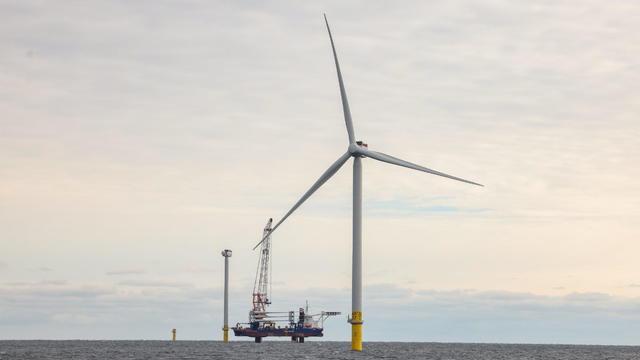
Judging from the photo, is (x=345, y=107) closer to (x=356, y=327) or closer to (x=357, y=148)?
(x=357, y=148)

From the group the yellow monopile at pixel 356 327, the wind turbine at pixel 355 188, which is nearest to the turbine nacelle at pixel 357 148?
the wind turbine at pixel 355 188

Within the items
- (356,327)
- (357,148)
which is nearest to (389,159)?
(357,148)

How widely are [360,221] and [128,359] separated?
62584mm

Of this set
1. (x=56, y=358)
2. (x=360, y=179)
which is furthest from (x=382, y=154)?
(x=56, y=358)

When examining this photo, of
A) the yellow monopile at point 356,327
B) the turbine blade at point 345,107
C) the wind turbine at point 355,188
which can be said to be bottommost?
the yellow monopile at point 356,327

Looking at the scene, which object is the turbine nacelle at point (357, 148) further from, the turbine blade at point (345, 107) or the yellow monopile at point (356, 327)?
the yellow monopile at point (356, 327)

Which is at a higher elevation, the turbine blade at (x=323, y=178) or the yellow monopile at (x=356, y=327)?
the turbine blade at (x=323, y=178)

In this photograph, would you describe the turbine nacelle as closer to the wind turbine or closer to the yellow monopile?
the wind turbine

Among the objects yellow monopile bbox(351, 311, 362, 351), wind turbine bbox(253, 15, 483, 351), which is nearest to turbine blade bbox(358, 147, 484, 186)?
wind turbine bbox(253, 15, 483, 351)

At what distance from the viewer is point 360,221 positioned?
11450 centimetres

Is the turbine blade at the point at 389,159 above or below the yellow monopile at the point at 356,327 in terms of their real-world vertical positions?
above

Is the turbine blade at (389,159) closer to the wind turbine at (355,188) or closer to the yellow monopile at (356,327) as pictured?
the wind turbine at (355,188)

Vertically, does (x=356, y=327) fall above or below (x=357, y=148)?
below

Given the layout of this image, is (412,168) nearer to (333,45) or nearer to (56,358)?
(333,45)
